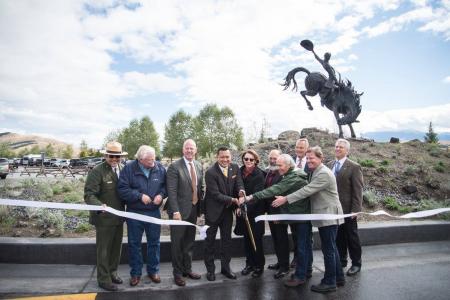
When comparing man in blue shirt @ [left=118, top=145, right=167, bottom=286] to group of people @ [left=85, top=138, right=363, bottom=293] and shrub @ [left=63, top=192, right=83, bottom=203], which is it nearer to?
group of people @ [left=85, top=138, right=363, bottom=293]

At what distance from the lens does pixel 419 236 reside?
250 inches

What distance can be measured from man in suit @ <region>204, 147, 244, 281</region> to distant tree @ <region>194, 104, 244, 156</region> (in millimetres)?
41254

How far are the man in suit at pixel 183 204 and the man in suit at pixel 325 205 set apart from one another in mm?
1250

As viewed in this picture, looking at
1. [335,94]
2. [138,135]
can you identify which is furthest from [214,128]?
[335,94]

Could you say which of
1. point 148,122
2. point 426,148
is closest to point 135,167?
point 426,148

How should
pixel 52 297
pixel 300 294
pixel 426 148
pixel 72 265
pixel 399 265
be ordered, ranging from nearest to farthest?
1. pixel 52 297
2. pixel 300 294
3. pixel 72 265
4. pixel 399 265
5. pixel 426 148

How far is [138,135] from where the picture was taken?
2313 inches

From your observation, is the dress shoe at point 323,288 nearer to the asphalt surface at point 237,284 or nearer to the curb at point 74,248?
the asphalt surface at point 237,284

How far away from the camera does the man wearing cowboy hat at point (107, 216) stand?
4125mm

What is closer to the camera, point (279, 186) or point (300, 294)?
point (300, 294)

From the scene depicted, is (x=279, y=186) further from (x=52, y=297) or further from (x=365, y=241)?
(x=52, y=297)

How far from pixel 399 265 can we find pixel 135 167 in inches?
174

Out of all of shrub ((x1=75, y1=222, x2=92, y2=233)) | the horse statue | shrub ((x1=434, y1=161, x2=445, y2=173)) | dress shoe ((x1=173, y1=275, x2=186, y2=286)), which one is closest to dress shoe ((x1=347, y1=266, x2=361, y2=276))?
dress shoe ((x1=173, y1=275, x2=186, y2=286))

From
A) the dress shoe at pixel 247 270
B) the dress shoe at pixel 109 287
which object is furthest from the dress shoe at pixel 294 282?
the dress shoe at pixel 109 287
